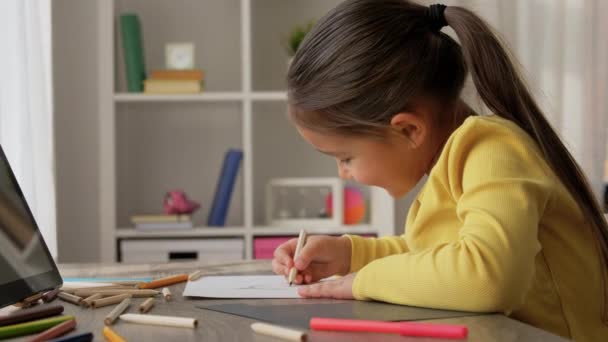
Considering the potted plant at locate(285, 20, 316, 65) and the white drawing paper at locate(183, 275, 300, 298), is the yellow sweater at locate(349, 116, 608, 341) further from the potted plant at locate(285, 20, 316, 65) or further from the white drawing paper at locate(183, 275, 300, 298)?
the potted plant at locate(285, 20, 316, 65)

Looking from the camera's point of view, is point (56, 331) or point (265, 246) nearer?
point (56, 331)

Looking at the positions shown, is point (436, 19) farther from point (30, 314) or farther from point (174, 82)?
point (174, 82)

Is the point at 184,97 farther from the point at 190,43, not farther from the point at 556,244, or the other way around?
the point at 556,244

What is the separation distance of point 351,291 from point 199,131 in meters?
2.55

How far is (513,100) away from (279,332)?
521 mm

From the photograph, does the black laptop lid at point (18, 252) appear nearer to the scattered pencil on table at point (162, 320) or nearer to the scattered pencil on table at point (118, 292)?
the scattered pencil on table at point (118, 292)

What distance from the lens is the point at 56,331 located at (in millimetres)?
818

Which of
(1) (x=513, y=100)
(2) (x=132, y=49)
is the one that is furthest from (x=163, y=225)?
(1) (x=513, y=100)

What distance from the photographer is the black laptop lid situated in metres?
0.93

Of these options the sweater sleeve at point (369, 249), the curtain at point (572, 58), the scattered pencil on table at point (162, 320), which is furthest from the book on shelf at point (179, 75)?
the scattered pencil on table at point (162, 320)

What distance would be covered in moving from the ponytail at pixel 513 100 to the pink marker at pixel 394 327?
1.19ft

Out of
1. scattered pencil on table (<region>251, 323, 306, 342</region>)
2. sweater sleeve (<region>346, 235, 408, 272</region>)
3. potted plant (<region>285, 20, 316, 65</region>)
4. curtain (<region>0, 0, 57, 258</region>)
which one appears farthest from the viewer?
potted plant (<region>285, 20, 316, 65</region>)

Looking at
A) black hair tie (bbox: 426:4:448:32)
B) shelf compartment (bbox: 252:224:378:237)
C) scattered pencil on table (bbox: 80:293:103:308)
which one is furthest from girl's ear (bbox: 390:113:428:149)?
shelf compartment (bbox: 252:224:378:237)

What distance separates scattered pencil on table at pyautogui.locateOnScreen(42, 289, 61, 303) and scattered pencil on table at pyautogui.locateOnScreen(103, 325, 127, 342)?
22 cm
